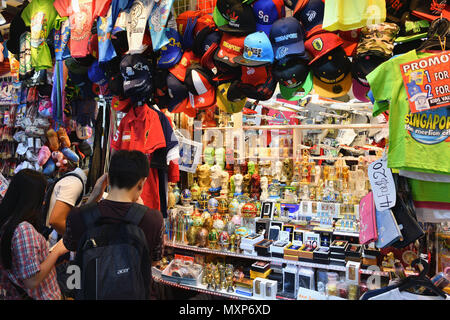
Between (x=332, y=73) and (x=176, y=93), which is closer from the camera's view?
(x=332, y=73)

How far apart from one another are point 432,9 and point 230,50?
1.25 meters

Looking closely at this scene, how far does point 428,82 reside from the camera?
167cm

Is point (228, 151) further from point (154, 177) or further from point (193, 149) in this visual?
point (154, 177)

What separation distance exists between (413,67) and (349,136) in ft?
9.65

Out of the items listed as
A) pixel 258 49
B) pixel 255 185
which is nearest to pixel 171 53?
pixel 258 49

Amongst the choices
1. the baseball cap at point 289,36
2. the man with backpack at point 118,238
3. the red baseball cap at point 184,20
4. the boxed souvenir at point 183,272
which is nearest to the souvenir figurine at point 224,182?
the boxed souvenir at point 183,272

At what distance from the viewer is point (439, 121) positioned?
67.9 inches

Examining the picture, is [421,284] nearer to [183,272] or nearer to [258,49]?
[258,49]

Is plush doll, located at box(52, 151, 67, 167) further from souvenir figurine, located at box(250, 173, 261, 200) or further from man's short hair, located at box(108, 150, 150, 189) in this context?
man's short hair, located at box(108, 150, 150, 189)

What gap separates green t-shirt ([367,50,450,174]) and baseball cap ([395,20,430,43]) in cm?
16

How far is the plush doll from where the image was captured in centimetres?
402
